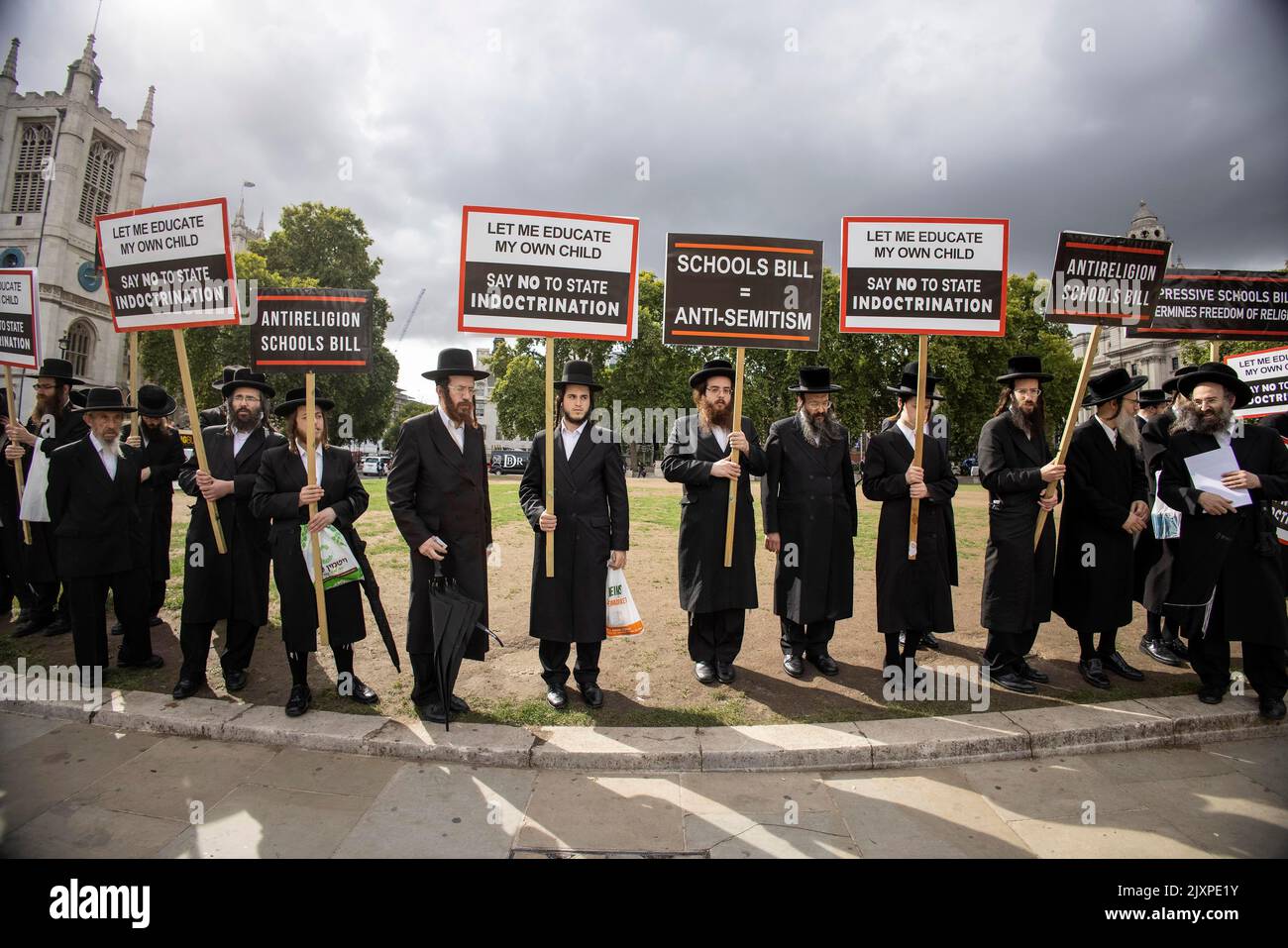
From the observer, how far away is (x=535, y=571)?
4.99 metres

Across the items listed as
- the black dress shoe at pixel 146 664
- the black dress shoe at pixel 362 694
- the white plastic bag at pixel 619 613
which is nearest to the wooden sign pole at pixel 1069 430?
the white plastic bag at pixel 619 613

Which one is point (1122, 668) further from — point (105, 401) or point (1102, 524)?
point (105, 401)

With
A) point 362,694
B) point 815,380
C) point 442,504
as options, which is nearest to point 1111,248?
point 815,380

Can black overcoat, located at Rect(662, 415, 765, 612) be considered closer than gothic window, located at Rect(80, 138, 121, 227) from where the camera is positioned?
Yes

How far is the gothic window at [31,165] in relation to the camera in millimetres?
63625

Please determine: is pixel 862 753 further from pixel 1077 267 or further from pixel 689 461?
pixel 1077 267

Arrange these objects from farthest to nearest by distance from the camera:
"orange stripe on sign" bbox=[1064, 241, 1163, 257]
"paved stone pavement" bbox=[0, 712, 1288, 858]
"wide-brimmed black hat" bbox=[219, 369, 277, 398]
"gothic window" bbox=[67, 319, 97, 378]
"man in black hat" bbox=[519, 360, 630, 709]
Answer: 1. "gothic window" bbox=[67, 319, 97, 378]
2. "orange stripe on sign" bbox=[1064, 241, 1163, 257]
3. "wide-brimmed black hat" bbox=[219, 369, 277, 398]
4. "man in black hat" bbox=[519, 360, 630, 709]
5. "paved stone pavement" bbox=[0, 712, 1288, 858]

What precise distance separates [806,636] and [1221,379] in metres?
3.74

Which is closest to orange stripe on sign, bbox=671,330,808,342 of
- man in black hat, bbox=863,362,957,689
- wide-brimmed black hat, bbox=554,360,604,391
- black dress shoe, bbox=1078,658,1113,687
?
wide-brimmed black hat, bbox=554,360,604,391

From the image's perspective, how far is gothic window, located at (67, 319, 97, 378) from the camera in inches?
2472

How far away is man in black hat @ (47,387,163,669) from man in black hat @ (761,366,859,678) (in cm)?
516

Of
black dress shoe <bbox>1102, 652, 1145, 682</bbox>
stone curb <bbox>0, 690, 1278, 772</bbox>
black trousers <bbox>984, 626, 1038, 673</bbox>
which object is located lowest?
stone curb <bbox>0, 690, 1278, 772</bbox>

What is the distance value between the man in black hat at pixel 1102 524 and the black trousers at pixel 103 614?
7643mm

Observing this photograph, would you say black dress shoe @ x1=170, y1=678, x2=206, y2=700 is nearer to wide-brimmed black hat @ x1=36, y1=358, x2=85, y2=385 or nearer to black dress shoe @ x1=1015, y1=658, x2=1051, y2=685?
wide-brimmed black hat @ x1=36, y1=358, x2=85, y2=385
